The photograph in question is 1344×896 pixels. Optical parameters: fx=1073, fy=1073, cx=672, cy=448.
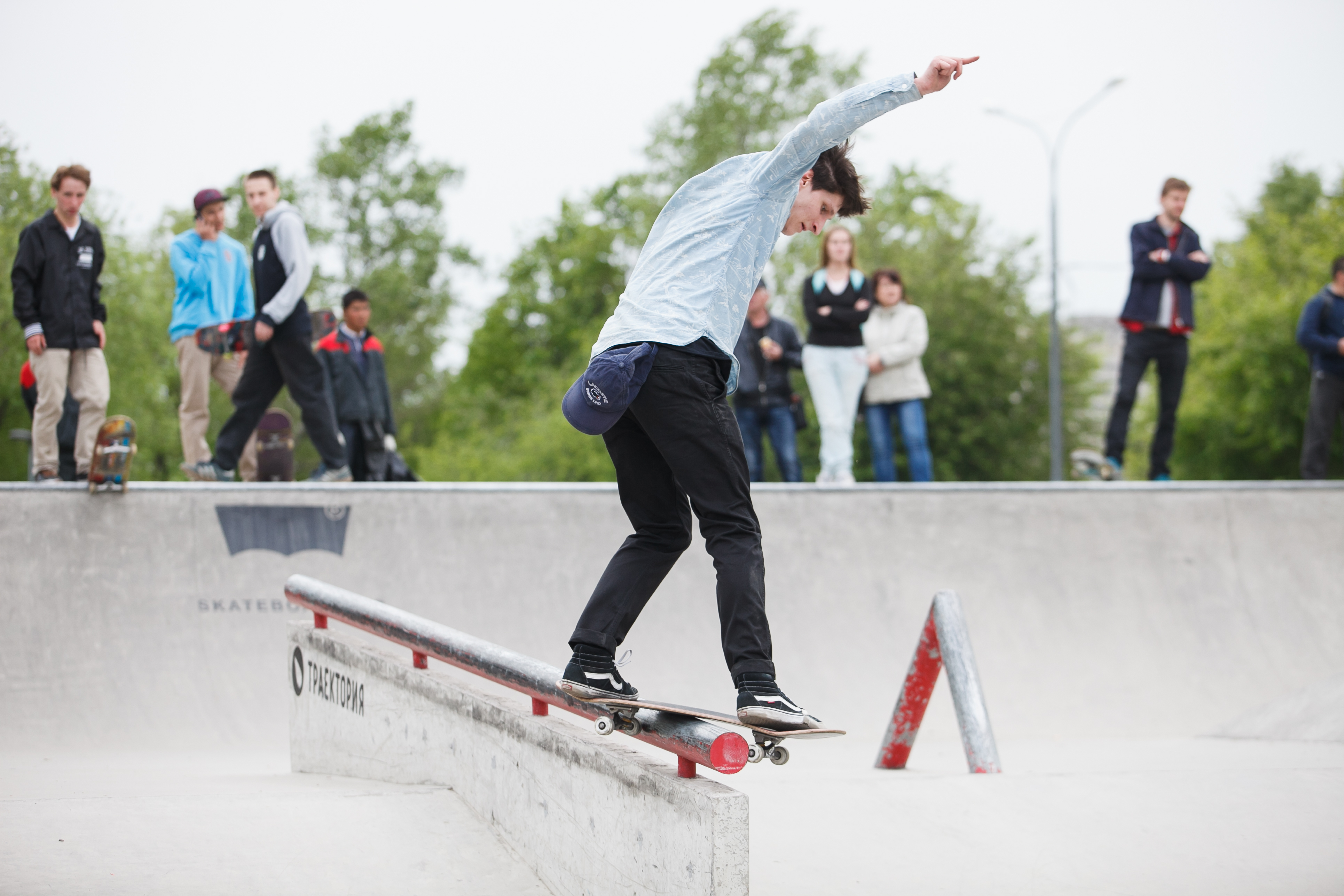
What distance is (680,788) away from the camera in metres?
2.58

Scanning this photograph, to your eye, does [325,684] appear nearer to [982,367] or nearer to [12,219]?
[982,367]

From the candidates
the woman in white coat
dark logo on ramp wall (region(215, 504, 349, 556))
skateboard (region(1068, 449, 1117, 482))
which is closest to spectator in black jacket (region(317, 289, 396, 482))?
dark logo on ramp wall (region(215, 504, 349, 556))

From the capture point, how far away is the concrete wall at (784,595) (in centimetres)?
590

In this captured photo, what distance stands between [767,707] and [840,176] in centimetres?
142

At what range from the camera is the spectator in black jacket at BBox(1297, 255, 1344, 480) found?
8.50 m

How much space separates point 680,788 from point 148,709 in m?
4.30

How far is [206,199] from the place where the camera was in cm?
710

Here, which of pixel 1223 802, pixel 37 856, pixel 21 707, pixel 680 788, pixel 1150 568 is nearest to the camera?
pixel 680 788

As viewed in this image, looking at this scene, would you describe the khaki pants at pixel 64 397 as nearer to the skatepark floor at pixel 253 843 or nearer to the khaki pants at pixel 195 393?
the khaki pants at pixel 195 393

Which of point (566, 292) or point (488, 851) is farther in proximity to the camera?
point (566, 292)

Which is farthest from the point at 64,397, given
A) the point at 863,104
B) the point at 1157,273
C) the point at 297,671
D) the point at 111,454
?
the point at 1157,273

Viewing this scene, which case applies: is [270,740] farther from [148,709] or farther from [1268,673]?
[1268,673]

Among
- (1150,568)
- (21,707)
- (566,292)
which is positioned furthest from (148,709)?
(566,292)

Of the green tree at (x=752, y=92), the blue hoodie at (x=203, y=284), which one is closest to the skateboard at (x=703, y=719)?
the blue hoodie at (x=203, y=284)
